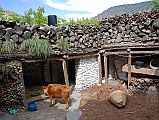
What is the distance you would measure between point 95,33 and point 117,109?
4.67m

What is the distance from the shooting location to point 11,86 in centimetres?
1018

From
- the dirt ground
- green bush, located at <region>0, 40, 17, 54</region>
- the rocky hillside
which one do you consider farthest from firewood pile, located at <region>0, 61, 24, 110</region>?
the rocky hillside

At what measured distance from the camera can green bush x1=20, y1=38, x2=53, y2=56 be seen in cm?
1057

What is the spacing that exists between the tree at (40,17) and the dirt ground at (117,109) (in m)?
5.01

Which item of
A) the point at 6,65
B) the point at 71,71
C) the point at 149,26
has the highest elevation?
the point at 149,26

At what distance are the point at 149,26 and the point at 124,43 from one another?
4.93 feet

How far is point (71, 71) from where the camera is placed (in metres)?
14.9

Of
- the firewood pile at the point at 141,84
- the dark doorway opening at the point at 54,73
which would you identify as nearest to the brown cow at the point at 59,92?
the firewood pile at the point at 141,84

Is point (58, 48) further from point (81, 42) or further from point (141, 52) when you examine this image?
point (141, 52)

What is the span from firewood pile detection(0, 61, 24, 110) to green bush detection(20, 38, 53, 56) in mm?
864

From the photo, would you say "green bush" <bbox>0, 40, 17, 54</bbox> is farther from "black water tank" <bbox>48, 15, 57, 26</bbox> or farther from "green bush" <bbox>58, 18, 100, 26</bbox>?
"green bush" <bbox>58, 18, 100, 26</bbox>

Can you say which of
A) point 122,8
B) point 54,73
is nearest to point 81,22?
point 54,73

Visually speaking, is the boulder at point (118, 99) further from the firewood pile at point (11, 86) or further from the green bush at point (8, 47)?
the green bush at point (8, 47)

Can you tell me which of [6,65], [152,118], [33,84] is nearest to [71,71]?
[33,84]
